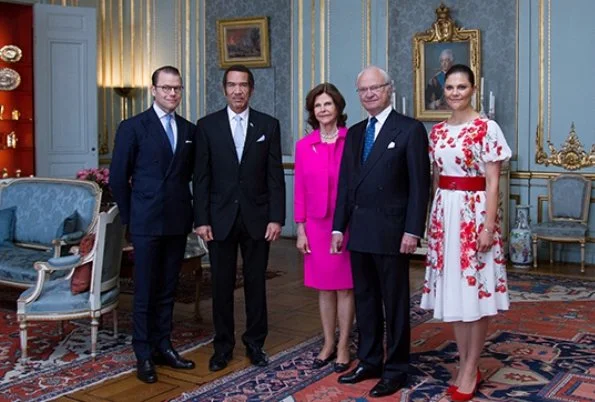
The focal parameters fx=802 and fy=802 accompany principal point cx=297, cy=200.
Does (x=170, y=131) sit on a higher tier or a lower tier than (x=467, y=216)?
higher

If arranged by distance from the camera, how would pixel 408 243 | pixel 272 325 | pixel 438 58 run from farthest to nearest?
pixel 438 58 < pixel 272 325 < pixel 408 243

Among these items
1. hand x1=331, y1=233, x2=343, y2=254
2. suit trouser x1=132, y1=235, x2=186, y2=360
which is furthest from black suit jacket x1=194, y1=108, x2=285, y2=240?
hand x1=331, y1=233, x2=343, y2=254

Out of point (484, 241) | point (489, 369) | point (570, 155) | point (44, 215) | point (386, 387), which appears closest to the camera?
point (484, 241)

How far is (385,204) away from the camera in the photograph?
3600 millimetres

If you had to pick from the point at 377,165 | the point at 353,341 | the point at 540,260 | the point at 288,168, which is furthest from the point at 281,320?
the point at 288,168

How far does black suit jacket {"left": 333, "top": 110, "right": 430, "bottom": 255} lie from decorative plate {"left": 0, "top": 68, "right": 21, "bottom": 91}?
6.07 m

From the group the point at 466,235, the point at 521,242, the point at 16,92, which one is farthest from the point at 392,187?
the point at 16,92

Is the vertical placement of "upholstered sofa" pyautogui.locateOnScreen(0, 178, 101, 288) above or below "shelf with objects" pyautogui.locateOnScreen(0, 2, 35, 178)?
below

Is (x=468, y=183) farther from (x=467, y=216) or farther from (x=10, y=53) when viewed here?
(x=10, y=53)

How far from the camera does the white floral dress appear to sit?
11.2 feet

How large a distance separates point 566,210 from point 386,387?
4189 millimetres

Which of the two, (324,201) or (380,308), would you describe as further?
(324,201)

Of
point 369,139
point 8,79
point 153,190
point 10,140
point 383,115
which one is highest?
point 8,79

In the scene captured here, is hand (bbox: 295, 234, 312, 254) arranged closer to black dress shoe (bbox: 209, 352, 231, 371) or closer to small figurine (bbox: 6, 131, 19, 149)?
black dress shoe (bbox: 209, 352, 231, 371)
